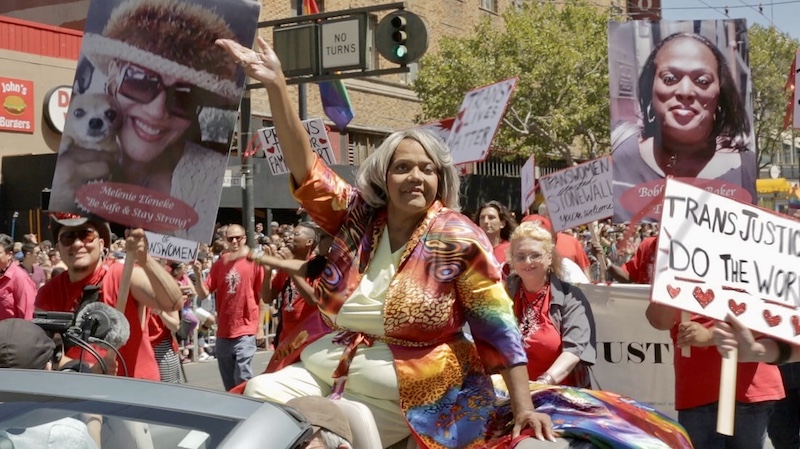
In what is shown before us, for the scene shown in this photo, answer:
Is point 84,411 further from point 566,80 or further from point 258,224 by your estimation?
point 566,80

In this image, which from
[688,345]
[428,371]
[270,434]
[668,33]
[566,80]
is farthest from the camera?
[566,80]

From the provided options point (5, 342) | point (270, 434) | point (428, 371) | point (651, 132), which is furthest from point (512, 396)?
point (651, 132)

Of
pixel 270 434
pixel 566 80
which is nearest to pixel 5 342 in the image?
pixel 270 434

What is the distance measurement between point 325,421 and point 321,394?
0.48m

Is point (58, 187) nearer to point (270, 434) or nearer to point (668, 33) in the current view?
point (270, 434)

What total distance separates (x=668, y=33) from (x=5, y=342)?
247 inches

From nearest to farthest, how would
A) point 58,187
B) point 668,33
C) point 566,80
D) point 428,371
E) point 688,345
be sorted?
point 428,371, point 688,345, point 58,187, point 668,33, point 566,80

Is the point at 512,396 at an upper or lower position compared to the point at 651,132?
lower

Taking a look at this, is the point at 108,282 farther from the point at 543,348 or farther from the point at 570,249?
the point at 570,249

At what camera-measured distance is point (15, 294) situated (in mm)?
9203

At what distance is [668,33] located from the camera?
335 inches

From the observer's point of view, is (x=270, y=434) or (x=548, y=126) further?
(x=548, y=126)

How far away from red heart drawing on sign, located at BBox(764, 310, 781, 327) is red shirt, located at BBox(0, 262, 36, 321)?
6.34 metres

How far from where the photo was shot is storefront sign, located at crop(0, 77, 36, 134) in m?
23.0
